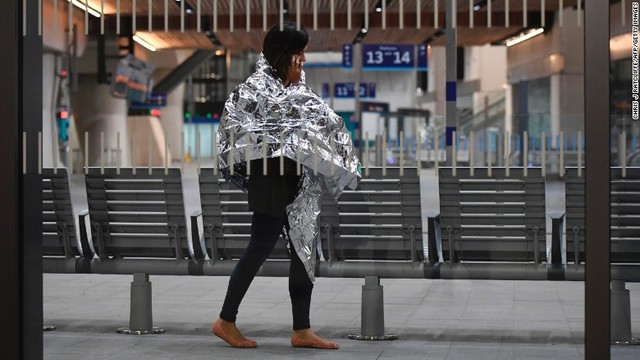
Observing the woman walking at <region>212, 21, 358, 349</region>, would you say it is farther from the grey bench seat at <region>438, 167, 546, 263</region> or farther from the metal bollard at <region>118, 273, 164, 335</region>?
the grey bench seat at <region>438, 167, 546, 263</region>

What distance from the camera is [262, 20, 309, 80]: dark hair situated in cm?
Answer: 629

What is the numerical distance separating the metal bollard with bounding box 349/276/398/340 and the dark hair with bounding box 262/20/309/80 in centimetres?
132

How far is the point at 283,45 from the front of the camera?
6.33 meters

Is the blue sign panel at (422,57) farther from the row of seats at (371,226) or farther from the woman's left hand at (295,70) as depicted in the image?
the woman's left hand at (295,70)

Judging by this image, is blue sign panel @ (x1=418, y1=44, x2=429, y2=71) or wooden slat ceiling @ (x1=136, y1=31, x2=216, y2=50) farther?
blue sign panel @ (x1=418, y1=44, x2=429, y2=71)

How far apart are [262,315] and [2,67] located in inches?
145

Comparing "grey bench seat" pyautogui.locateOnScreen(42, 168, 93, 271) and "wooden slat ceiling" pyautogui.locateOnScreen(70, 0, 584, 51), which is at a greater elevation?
"wooden slat ceiling" pyautogui.locateOnScreen(70, 0, 584, 51)

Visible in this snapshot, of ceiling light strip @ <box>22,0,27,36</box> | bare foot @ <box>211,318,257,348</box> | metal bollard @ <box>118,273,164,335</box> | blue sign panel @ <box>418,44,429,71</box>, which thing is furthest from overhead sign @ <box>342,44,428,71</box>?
ceiling light strip @ <box>22,0,27,36</box>

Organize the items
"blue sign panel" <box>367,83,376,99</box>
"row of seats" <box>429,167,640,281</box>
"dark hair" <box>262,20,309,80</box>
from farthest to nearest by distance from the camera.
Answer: "blue sign panel" <box>367,83,376,99</box>
"row of seats" <box>429,167,640,281</box>
"dark hair" <box>262,20,309,80</box>

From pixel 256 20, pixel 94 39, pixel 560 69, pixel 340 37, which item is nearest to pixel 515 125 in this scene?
pixel 560 69

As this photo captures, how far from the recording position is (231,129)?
6266mm

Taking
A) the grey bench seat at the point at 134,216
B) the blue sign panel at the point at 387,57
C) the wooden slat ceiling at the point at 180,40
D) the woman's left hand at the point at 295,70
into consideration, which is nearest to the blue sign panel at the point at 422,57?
the blue sign panel at the point at 387,57

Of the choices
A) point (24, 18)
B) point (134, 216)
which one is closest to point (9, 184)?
point (24, 18)

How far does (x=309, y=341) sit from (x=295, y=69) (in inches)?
58.5
